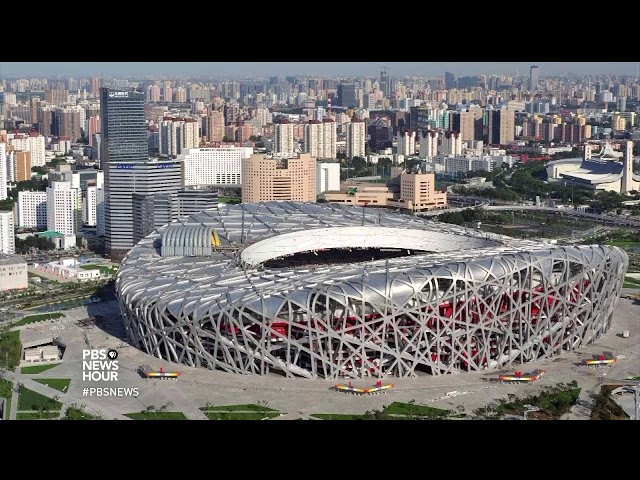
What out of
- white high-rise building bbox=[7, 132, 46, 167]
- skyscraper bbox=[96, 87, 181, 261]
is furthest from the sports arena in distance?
white high-rise building bbox=[7, 132, 46, 167]

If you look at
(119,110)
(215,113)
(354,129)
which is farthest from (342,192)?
(215,113)

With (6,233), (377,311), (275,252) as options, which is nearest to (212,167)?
(6,233)

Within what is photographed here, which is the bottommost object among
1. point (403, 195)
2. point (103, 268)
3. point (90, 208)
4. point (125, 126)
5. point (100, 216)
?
point (103, 268)

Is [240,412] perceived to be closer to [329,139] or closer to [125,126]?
[125,126]

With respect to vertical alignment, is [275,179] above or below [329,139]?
below

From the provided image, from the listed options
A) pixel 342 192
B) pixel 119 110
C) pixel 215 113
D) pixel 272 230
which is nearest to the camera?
pixel 272 230

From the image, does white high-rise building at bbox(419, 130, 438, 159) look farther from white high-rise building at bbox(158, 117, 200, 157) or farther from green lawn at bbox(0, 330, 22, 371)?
green lawn at bbox(0, 330, 22, 371)

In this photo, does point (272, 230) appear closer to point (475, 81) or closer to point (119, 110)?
point (119, 110)
